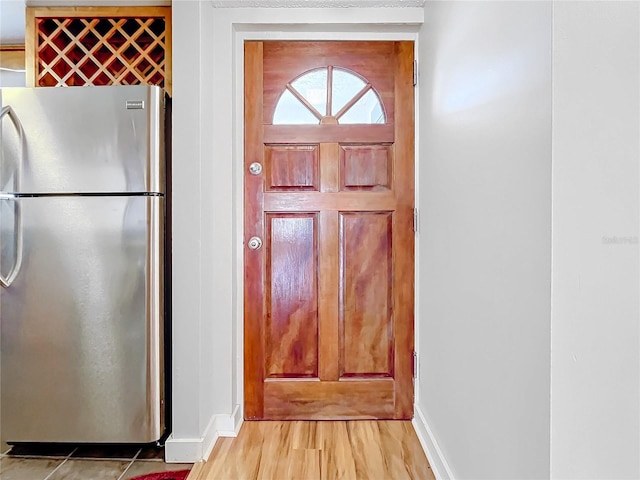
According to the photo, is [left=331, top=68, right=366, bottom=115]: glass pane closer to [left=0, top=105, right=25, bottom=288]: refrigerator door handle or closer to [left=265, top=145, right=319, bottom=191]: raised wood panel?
[left=265, top=145, right=319, bottom=191]: raised wood panel

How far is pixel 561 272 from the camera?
2.73 feet

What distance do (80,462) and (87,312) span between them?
62cm

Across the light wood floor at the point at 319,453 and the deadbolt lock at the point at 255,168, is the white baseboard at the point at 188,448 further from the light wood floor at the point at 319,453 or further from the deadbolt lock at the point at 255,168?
the deadbolt lock at the point at 255,168

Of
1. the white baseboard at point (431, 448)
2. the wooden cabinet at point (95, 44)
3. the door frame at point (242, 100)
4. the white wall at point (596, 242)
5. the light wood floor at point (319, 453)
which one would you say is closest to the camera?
the white wall at point (596, 242)

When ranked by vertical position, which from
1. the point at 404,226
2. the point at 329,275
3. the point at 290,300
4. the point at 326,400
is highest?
the point at 404,226

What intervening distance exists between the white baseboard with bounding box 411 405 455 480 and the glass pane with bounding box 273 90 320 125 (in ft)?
4.84

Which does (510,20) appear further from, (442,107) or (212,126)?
(212,126)

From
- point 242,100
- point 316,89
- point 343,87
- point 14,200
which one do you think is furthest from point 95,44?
point 343,87

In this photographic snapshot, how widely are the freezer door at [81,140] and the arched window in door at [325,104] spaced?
62 cm

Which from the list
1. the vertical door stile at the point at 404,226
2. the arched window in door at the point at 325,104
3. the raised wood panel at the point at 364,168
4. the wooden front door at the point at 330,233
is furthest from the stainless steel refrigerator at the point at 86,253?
the vertical door stile at the point at 404,226

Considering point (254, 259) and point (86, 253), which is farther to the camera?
point (254, 259)

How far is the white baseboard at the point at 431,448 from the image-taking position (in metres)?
1.54

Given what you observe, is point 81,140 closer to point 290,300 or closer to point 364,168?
point 290,300

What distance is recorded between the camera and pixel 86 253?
5.74 ft
